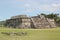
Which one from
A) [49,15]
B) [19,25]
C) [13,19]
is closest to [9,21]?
[13,19]

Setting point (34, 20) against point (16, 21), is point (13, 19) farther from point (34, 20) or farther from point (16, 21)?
point (34, 20)

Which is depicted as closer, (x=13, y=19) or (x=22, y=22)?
(x=22, y=22)

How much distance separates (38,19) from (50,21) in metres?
4.47

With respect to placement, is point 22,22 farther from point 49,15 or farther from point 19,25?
point 49,15

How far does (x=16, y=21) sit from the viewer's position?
66.4 metres

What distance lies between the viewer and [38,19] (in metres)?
63.9

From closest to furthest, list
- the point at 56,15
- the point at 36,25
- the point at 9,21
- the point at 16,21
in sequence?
1. the point at 36,25
2. the point at 16,21
3. the point at 9,21
4. the point at 56,15

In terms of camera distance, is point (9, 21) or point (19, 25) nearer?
point (19, 25)

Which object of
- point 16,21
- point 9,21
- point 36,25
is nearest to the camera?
point 36,25

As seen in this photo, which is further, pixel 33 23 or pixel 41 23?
pixel 41 23

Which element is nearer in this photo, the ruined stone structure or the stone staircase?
the ruined stone structure

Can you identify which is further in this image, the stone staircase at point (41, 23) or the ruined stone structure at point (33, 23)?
the stone staircase at point (41, 23)

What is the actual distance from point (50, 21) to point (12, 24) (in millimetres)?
13485

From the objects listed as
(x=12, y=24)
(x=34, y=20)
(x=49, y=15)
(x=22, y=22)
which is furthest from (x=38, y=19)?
(x=49, y=15)
